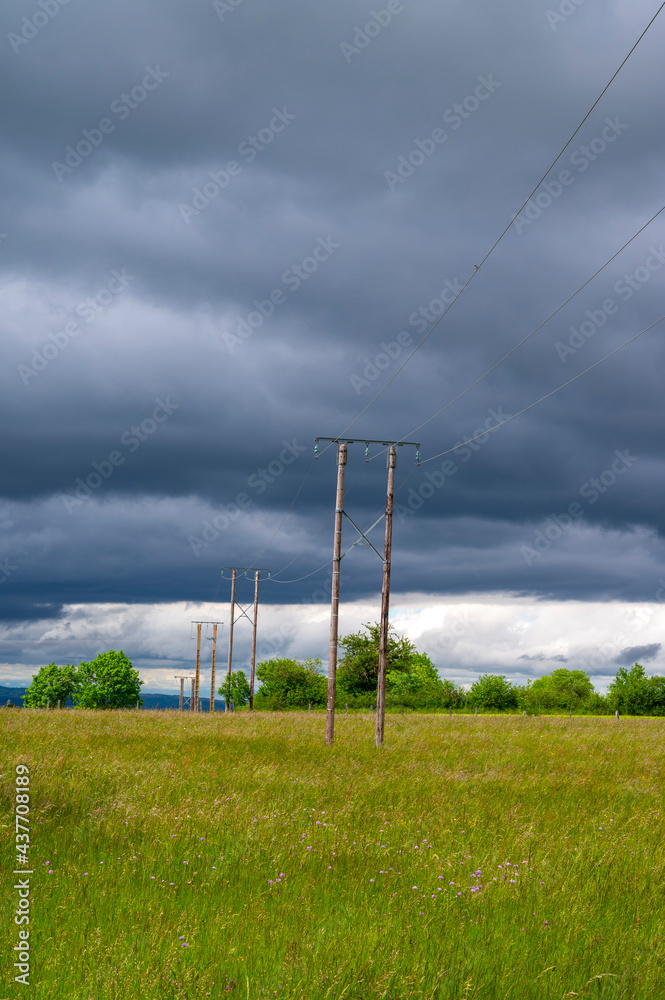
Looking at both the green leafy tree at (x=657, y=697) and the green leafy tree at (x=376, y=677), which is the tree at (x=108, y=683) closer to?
the green leafy tree at (x=376, y=677)

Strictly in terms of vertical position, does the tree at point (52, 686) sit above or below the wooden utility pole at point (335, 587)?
below

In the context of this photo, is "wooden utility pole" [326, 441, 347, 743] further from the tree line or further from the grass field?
the tree line

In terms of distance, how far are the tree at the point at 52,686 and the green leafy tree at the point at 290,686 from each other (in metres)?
44.3

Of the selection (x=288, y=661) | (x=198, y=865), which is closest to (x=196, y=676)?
(x=288, y=661)

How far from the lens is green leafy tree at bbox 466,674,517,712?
8238cm

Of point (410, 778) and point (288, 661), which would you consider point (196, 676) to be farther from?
point (410, 778)

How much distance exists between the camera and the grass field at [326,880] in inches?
191

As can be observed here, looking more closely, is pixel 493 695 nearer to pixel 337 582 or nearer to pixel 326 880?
pixel 337 582

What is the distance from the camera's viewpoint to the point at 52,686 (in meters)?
113

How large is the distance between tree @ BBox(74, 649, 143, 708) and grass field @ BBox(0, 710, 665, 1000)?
102 metres

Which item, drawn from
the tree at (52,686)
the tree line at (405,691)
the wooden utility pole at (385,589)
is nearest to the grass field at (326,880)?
the wooden utility pole at (385,589)

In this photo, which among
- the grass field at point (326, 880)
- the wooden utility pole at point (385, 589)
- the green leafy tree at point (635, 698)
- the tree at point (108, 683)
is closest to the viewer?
the grass field at point (326, 880)

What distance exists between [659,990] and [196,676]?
7507 cm

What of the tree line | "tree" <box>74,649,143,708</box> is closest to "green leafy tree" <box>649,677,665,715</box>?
the tree line
